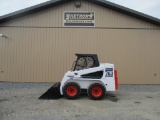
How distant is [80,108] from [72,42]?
6.94m

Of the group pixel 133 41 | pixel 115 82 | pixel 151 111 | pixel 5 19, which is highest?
pixel 5 19

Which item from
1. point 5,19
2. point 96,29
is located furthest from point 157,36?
point 5,19

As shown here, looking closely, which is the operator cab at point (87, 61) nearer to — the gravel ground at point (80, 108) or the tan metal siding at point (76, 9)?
the gravel ground at point (80, 108)

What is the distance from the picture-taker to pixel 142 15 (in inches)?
552

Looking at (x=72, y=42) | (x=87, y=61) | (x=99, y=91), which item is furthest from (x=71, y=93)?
(x=72, y=42)

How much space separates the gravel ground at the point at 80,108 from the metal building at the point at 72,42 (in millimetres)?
4297

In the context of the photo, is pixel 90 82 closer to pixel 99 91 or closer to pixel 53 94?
pixel 99 91

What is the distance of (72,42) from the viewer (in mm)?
14438

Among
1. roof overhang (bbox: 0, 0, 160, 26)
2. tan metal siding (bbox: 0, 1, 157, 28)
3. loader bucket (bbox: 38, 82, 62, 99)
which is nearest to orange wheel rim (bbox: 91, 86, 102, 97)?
loader bucket (bbox: 38, 82, 62, 99)

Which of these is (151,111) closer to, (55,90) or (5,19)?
(55,90)

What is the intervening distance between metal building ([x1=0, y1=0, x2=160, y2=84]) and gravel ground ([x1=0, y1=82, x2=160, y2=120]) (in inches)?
169

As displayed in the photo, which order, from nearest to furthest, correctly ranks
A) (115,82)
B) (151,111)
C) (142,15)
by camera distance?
(151,111), (115,82), (142,15)

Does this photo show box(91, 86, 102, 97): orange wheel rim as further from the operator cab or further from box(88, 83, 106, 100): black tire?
the operator cab

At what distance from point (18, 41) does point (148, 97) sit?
8.16 m
